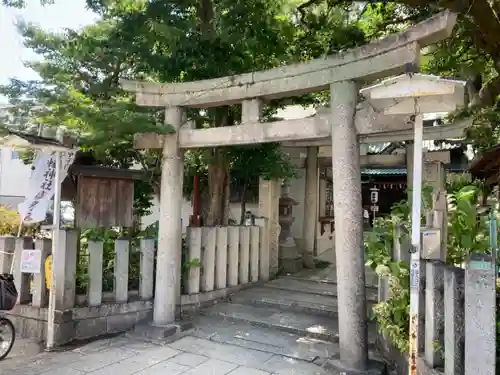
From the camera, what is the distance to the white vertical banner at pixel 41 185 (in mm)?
6234

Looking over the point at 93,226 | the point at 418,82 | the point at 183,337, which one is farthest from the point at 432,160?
the point at 93,226

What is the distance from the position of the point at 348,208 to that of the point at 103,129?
375 centimetres

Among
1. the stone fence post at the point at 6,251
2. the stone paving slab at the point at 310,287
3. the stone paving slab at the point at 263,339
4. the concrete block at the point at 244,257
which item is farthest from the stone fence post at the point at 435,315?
the stone fence post at the point at 6,251

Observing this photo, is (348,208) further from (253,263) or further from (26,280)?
(26,280)

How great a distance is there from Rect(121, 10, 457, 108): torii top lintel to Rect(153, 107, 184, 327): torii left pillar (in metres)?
0.43

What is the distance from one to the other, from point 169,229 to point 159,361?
2.10 metres

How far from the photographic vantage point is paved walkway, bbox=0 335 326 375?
17.0ft

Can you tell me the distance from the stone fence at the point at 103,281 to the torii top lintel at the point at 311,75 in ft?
8.40

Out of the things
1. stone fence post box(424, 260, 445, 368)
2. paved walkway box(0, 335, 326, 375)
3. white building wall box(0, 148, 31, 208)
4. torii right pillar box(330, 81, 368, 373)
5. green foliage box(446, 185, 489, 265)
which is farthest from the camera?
white building wall box(0, 148, 31, 208)

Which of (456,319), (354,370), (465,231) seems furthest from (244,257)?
(456,319)

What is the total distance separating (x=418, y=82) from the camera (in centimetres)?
351

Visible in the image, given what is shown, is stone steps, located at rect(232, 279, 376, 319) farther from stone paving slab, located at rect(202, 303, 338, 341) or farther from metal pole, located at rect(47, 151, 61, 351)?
metal pole, located at rect(47, 151, 61, 351)

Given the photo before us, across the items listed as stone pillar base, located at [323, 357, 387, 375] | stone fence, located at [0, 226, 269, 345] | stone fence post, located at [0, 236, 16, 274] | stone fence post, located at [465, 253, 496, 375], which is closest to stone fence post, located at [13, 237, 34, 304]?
stone fence, located at [0, 226, 269, 345]

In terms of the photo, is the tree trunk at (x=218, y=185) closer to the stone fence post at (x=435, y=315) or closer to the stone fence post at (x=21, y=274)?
the stone fence post at (x=21, y=274)
